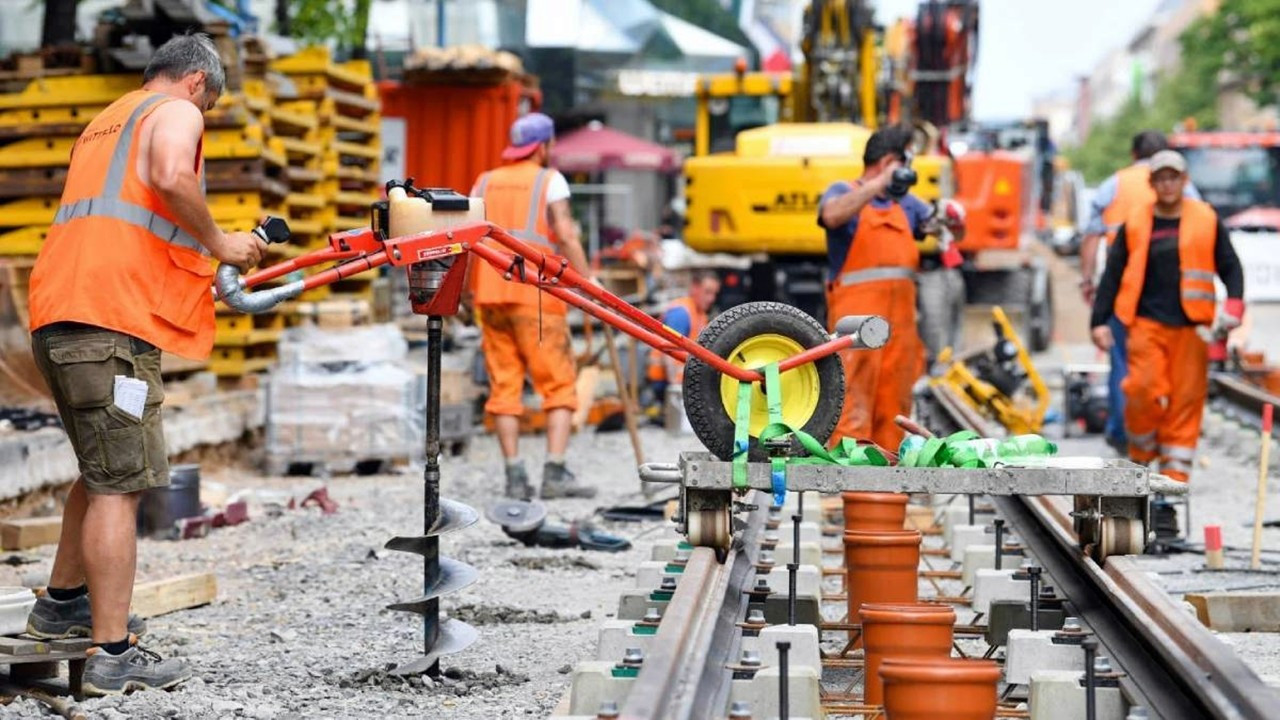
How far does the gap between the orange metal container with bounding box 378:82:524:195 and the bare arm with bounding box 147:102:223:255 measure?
610 inches

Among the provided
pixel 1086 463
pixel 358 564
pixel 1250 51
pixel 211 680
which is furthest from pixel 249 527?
pixel 1250 51

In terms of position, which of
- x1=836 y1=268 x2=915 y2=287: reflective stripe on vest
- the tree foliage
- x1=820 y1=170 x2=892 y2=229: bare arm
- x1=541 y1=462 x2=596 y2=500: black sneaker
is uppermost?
the tree foliage

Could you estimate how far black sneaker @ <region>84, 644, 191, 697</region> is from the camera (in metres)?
5.79

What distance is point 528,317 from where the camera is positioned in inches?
428

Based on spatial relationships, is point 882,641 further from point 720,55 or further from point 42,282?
point 720,55

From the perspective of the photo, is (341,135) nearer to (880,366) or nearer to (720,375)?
(880,366)

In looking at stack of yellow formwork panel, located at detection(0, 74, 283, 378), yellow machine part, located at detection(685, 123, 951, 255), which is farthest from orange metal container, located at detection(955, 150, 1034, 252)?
stack of yellow formwork panel, located at detection(0, 74, 283, 378)

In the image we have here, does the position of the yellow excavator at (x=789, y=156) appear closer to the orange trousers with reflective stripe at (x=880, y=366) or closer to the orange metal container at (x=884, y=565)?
the orange trousers with reflective stripe at (x=880, y=366)

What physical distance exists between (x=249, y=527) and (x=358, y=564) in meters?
1.59

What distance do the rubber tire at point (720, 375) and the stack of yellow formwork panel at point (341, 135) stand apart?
7.47 meters

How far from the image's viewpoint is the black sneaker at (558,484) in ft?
35.9

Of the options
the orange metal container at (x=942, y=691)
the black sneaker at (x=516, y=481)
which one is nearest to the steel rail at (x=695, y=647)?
the orange metal container at (x=942, y=691)

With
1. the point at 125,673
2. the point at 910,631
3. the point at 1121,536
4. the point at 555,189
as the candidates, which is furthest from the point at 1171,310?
the point at 125,673

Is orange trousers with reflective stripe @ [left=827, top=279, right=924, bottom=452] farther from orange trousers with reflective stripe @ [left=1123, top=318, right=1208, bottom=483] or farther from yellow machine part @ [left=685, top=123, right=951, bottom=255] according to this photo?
yellow machine part @ [left=685, top=123, right=951, bottom=255]
